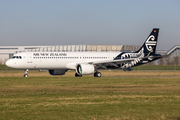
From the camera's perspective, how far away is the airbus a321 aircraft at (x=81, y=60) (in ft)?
149

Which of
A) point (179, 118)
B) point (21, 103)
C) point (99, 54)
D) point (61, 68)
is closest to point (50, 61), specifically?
point (61, 68)

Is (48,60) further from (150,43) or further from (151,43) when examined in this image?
(151,43)

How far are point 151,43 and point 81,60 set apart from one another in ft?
45.3

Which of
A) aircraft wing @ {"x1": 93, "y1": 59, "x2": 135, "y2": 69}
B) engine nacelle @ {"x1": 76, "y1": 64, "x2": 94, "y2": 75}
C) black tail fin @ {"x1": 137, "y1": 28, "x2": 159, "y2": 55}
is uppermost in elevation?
black tail fin @ {"x1": 137, "y1": 28, "x2": 159, "y2": 55}

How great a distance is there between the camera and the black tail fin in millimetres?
54156

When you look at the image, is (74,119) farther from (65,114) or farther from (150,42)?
(150,42)

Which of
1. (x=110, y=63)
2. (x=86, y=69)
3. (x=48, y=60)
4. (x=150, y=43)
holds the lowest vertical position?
(x=86, y=69)

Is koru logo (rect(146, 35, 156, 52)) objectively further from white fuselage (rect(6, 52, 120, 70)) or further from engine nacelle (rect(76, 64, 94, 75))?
engine nacelle (rect(76, 64, 94, 75))

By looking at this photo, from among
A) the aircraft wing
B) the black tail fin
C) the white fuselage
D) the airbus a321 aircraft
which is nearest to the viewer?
the white fuselage

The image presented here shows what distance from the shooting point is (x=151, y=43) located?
178 ft

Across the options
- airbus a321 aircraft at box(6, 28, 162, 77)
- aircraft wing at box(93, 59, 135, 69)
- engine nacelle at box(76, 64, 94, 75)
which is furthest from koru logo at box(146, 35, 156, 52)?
engine nacelle at box(76, 64, 94, 75)

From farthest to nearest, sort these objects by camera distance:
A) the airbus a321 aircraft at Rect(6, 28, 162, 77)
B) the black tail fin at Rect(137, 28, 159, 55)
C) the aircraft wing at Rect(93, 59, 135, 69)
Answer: the black tail fin at Rect(137, 28, 159, 55), the aircraft wing at Rect(93, 59, 135, 69), the airbus a321 aircraft at Rect(6, 28, 162, 77)

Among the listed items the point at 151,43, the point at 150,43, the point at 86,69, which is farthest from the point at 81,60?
the point at 151,43

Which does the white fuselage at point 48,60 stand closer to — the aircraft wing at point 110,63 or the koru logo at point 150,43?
the aircraft wing at point 110,63
